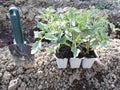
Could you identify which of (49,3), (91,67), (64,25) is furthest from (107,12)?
(64,25)

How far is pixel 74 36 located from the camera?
4.76ft

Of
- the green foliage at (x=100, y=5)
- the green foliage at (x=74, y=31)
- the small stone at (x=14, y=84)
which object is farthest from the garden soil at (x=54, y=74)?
the green foliage at (x=100, y=5)

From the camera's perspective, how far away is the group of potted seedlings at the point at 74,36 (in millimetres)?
1424

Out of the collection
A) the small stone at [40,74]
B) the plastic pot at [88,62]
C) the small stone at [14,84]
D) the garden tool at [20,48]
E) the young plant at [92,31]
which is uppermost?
the young plant at [92,31]

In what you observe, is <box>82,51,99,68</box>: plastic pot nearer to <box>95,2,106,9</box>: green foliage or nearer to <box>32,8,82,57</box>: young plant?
<box>32,8,82,57</box>: young plant

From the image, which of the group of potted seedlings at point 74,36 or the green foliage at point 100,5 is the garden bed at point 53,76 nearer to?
the group of potted seedlings at point 74,36

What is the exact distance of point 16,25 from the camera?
1.47 meters

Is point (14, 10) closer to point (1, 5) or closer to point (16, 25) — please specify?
point (16, 25)

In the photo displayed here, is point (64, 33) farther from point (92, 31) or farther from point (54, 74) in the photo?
point (54, 74)

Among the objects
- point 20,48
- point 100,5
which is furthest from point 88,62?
point 100,5

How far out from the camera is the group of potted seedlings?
142cm

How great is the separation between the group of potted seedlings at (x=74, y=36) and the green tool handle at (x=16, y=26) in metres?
0.11

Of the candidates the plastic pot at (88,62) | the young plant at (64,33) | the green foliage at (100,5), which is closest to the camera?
the young plant at (64,33)

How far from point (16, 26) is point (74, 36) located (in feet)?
1.17
